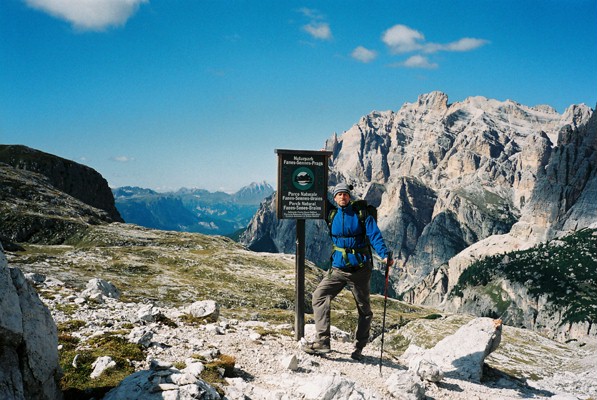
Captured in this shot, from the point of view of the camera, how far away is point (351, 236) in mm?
13766

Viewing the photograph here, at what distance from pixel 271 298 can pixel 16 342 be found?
90312 mm

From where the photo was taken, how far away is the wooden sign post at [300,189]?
53.4 feet

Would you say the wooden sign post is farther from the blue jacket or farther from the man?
the blue jacket

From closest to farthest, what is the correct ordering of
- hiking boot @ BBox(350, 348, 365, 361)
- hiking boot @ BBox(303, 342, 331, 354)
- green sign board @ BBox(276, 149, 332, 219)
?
hiking boot @ BBox(303, 342, 331, 354)
hiking boot @ BBox(350, 348, 365, 361)
green sign board @ BBox(276, 149, 332, 219)

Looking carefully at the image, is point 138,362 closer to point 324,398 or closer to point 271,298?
point 324,398

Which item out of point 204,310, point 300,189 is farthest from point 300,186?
point 204,310

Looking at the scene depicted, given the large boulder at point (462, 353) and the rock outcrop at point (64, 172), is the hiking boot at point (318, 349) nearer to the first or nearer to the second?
the large boulder at point (462, 353)

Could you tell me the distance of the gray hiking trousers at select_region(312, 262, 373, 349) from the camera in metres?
13.8

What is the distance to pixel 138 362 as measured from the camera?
449 inches

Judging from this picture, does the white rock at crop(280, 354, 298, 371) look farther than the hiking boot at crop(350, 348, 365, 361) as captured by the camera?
No

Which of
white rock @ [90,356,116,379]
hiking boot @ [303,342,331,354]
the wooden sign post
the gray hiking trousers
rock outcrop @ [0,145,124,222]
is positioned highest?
rock outcrop @ [0,145,124,222]

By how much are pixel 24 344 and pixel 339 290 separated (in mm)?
9625

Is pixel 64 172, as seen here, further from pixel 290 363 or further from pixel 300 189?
pixel 290 363

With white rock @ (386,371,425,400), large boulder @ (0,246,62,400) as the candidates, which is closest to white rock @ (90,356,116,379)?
A: large boulder @ (0,246,62,400)
